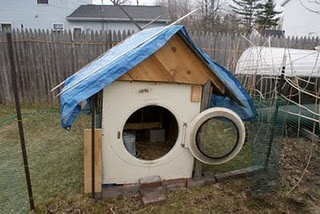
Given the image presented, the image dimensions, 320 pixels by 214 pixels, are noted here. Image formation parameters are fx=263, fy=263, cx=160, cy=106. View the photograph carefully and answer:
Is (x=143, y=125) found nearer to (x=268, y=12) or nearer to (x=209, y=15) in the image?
(x=209, y=15)

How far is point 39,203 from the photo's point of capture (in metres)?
3.03

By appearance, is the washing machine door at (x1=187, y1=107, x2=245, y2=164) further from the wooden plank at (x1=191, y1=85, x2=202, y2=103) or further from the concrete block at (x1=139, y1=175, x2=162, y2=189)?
the concrete block at (x1=139, y1=175, x2=162, y2=189)

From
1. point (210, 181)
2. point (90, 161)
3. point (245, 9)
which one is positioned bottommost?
point (210, 181)

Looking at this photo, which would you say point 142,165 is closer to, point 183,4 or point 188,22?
point 188,22

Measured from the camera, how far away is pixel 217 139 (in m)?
4.98

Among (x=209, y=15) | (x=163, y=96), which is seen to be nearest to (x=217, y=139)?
(x=163, y=96)

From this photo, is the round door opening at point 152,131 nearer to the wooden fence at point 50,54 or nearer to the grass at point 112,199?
the grass at point 112,199

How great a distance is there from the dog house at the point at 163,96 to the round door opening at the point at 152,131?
0.59m

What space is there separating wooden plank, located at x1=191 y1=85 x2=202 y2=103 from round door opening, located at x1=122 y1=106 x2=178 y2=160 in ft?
2.86

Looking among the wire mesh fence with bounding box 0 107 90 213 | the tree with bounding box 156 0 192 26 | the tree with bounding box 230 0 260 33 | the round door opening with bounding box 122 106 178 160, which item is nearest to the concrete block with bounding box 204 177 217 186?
the round door opening with bounding box 122 106 178 160

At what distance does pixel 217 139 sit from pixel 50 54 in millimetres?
4750

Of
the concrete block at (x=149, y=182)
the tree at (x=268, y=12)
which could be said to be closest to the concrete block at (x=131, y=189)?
the concrete block at (x=149, y=182)

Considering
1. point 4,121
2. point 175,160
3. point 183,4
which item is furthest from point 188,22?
point 175,160

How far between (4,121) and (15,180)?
254cm
